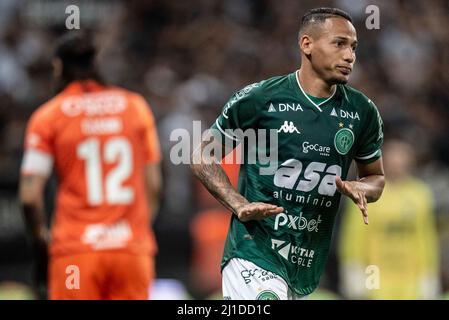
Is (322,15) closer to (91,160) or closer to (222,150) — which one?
(222,150)

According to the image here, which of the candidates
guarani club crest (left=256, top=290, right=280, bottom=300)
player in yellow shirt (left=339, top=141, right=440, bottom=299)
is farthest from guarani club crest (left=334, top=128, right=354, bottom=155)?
player in yellow shirt (left=339, top=141, right=440, bottom=299)

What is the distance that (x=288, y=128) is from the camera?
5.78m

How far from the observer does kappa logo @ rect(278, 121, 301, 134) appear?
19.0 ft

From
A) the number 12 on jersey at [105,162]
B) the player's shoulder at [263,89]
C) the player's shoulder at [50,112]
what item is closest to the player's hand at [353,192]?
the player's shoulder at [263,89]

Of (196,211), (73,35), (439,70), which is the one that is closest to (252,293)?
(73,35)

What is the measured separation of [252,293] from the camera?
225 inches

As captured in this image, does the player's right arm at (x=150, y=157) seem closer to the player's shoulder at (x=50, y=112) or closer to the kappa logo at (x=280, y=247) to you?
the player's shoulder at (x=50, y=112)

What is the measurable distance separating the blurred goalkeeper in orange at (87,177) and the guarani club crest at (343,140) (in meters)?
2.33

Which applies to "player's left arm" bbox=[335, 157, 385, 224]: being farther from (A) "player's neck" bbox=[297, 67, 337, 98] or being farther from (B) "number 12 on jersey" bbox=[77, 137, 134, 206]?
(B) "number 12 on jersey" bbox=[77, 137, 134, 206]

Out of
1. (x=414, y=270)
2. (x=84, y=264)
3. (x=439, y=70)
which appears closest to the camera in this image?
(x=84, y=264)

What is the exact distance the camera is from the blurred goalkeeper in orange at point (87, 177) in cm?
763

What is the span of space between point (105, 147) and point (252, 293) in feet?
7.70

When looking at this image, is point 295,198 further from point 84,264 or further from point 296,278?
point 84,264
